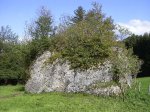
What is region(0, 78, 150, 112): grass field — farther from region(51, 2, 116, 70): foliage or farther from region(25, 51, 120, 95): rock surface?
region(51, 2, 116, 70): foliage

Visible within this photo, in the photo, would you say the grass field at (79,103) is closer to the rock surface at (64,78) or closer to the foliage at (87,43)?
the rock surface at (64,78)

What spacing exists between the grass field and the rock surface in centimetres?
122

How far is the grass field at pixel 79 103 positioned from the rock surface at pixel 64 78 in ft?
4.01

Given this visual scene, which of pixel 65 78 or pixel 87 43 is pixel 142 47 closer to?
pixel 87 43

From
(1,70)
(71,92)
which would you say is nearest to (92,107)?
(71,92)

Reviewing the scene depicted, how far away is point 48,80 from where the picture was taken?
38406 mm

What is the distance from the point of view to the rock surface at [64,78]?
36250mm

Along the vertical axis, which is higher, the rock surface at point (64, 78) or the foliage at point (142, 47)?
the foliage at point (142, 47)

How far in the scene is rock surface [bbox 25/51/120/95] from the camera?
36.2 metres

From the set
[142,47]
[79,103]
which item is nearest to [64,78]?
[79,103]

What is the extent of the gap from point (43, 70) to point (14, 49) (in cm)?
2457

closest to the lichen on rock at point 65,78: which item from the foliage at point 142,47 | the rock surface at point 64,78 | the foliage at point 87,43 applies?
the rock surface at point 64,78

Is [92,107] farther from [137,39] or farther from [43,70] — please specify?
[137,39]

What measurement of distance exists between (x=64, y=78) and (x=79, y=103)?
727cm
